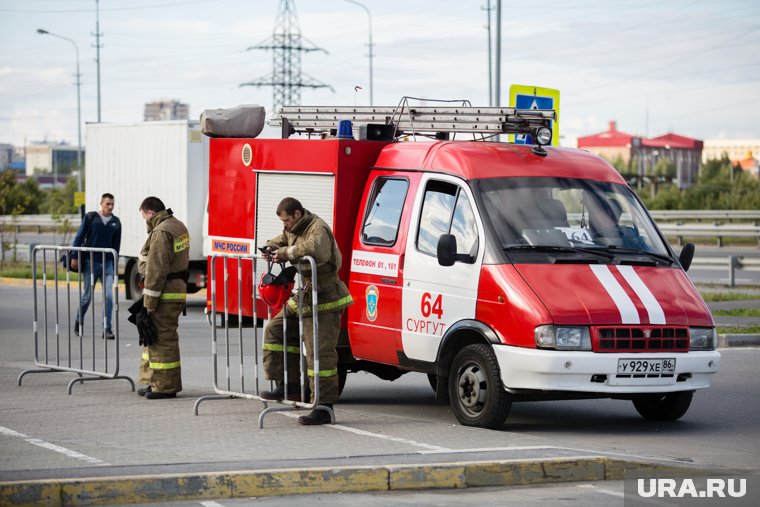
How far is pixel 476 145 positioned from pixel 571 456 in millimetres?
3504

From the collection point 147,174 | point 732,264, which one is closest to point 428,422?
point 147,174

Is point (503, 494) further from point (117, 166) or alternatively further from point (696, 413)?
point (117, 166)

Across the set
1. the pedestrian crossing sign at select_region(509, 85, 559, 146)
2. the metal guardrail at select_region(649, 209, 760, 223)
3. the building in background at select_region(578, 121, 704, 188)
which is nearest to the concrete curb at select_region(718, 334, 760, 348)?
the pedestrian crossing sign at select_region(509, 85, 559, 146)

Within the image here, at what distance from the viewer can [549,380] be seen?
9930 mm

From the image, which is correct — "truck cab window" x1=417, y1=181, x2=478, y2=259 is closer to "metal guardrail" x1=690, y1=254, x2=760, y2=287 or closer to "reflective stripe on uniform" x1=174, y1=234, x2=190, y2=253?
"reflective stripe on uniform" x1=174, y1=234, x2=190, y2=253

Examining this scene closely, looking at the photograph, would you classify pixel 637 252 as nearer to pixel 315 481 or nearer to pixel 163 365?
pixel 315 481

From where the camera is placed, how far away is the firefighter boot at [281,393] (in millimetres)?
10953

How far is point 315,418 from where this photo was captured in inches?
408

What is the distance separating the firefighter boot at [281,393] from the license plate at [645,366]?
2.78 meters

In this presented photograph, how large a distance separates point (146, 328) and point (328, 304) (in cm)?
204

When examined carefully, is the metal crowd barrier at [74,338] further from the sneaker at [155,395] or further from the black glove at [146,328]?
the sneaker at [155,395]

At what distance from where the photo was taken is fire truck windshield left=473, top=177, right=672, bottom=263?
10.6 m

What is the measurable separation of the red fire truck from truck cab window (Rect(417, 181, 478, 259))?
0.6 inches

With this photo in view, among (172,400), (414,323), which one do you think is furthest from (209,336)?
(414,323)
